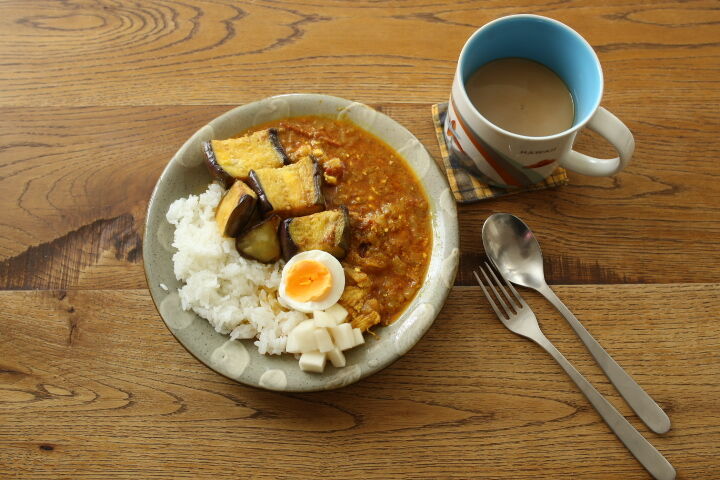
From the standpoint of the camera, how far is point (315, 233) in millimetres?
1655

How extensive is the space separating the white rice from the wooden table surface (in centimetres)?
21

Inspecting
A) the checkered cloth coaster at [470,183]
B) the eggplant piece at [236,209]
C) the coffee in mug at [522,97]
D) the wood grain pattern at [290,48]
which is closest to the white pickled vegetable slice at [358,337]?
the eggplant piece at [236,209]

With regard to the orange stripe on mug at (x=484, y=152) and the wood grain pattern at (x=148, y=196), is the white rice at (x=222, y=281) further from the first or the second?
the orange stripe on mug at (x=484, y=152)

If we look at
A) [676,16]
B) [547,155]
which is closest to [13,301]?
[547,155]

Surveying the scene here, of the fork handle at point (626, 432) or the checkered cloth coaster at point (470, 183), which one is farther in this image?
the checkered cloth coaster at point (470, 183)

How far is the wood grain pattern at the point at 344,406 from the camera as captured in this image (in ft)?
5.43

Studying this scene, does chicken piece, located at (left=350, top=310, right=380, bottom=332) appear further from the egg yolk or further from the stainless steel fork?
the stainless steel fork

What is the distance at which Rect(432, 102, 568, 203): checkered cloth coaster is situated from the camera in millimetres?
1833

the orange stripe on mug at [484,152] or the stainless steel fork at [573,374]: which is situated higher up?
the orange stripe on mug at [484,152]

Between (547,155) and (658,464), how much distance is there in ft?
2.99

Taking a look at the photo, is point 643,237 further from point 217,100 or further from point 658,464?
point 217,100

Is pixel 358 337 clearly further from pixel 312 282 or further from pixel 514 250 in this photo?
pixel 514 250

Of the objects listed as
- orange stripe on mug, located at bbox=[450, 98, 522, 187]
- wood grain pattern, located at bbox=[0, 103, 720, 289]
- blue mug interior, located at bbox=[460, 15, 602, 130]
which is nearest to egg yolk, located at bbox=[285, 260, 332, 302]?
wood grain pattern, located at bbox=[0, 103, 720, 289]

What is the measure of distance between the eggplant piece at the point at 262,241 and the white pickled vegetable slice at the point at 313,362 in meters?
0.32
